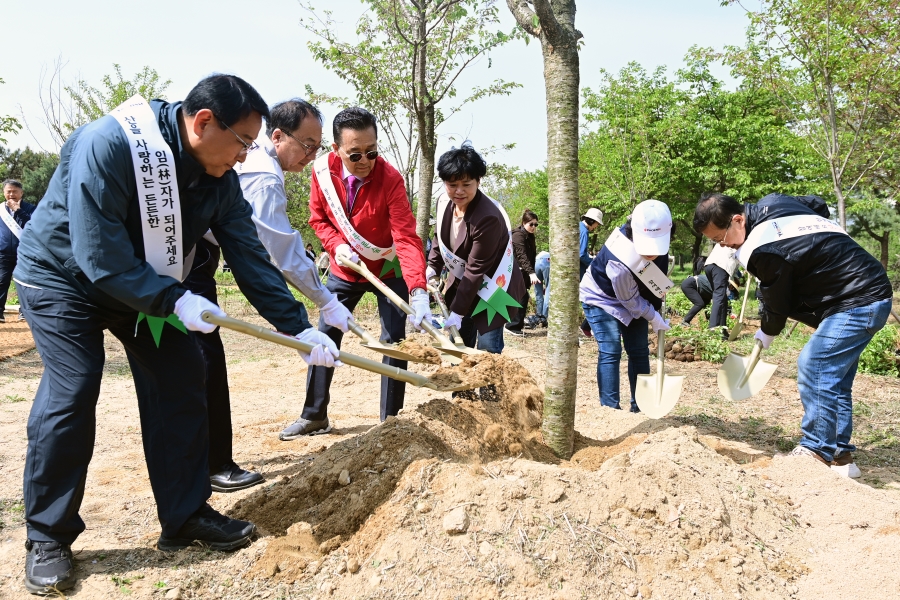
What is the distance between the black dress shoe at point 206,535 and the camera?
247 cm

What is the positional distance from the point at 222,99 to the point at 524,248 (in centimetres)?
700

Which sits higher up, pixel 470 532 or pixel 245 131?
pixel 245 131

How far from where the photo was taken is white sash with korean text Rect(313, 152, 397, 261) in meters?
4.14

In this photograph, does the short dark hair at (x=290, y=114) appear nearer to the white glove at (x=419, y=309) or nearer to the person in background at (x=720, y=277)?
the white glove at (x=419, y=309)

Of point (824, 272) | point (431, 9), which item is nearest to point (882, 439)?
point (824, 272)

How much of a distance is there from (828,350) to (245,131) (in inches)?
122

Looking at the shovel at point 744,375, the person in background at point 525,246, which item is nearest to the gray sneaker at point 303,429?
the shovel at point 744,375

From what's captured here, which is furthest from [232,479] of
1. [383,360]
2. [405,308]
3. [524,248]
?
[524,248]

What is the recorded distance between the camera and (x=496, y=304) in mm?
4281

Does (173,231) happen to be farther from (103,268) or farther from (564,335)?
(564,335)

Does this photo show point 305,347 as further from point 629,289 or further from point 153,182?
point 629,289

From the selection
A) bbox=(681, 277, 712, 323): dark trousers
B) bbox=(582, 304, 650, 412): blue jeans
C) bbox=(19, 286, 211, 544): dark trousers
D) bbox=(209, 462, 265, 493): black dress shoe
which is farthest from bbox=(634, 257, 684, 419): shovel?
bbox=(681, 277, 712, 323): dark trousers

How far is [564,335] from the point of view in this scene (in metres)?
3.34

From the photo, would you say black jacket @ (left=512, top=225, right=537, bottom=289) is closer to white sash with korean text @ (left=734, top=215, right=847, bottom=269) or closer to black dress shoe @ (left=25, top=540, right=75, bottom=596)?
white sash with korean text @ (left=734, top=215, right=847, bottom=269)
